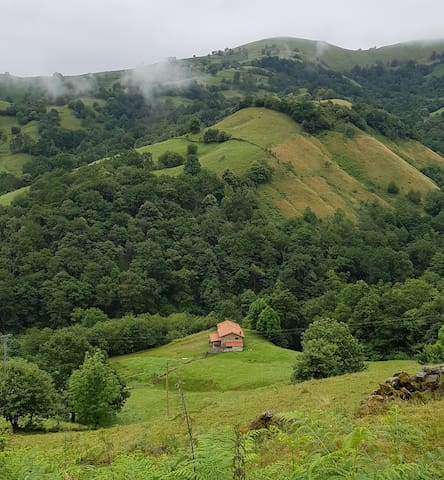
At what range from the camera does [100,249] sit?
77938 millimetres

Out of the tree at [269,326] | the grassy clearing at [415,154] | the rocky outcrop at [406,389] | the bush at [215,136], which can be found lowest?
the tree at [269,326]

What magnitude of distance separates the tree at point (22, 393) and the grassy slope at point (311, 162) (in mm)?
67815

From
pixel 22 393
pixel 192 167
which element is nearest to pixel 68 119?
pixel 192 167

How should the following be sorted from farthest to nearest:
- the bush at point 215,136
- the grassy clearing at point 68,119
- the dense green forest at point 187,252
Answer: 1. the grassy clearing at point 68,119
2. the bush at point 215,136
3. the dense green forest at point 187,252

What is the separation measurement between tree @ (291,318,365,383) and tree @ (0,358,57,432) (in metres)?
16.8

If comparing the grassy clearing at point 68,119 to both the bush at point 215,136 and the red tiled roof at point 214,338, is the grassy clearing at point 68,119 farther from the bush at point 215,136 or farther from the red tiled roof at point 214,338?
the red tiled roof at point 214,338

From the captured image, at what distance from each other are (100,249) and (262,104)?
7189 centimetres

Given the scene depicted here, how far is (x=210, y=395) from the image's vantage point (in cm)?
3722

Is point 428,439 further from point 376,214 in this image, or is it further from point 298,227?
point 376,214

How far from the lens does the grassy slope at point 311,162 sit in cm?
9838

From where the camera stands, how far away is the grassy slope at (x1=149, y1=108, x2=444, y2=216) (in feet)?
323

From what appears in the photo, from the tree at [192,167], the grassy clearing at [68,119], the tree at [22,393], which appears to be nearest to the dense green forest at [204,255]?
the tree at [192,167]

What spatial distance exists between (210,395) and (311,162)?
7918cm

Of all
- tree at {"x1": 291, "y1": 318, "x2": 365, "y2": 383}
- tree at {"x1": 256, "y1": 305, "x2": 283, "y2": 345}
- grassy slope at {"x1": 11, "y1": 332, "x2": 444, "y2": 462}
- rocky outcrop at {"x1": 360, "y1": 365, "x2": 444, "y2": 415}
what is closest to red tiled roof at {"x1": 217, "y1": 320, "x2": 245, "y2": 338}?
grassy slope at {"x1": 11, "y1": 332, "x2": 444, "y2": 462}
